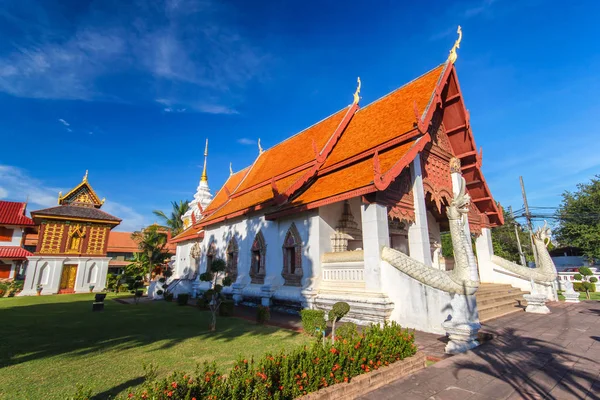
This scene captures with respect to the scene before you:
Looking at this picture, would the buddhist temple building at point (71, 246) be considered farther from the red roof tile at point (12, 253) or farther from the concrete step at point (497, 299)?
the concrete step at point (497, 299)

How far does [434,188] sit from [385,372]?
26.2 ft

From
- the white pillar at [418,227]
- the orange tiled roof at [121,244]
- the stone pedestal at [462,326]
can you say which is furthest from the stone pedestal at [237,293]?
the orange tiled roof at [121,244]

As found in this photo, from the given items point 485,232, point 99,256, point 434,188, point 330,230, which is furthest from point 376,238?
point 99,256

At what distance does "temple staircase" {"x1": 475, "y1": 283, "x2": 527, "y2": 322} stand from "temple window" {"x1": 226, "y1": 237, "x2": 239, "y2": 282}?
949 centimetres

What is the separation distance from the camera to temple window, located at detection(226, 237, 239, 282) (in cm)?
1362

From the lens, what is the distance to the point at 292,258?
1091cm

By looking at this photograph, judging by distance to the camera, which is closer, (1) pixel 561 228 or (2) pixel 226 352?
(2) pixel 226 352

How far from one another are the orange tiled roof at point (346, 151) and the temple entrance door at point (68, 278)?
49.3 ft

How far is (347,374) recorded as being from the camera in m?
3.64

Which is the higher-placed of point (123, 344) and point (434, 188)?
point (434, 188)

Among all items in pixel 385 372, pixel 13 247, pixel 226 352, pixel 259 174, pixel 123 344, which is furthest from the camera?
pixel 13 247

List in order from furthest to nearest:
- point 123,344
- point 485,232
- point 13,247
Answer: point 13,247
point 485,232
point 123,344

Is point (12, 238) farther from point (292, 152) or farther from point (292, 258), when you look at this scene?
point (292, 258)

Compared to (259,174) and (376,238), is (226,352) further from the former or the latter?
(259,174)
